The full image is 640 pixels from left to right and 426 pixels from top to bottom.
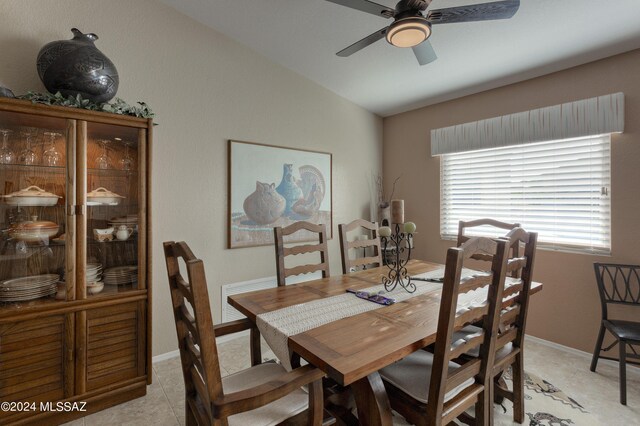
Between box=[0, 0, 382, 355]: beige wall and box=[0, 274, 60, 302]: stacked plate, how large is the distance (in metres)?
0.72

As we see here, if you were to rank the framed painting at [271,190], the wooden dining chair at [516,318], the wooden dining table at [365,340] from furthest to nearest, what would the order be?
the framed painting at [271,190] → the wooden dining chair at [516,318] → the wooden dining table at [365,340]

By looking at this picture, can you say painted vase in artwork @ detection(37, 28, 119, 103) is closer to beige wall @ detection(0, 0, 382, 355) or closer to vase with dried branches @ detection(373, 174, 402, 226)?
beige wall @ detection(0, 0, 382, 355)

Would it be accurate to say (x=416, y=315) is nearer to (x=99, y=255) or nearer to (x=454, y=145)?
(x=99, y=255)

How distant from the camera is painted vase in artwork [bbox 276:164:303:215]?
3.23 meters

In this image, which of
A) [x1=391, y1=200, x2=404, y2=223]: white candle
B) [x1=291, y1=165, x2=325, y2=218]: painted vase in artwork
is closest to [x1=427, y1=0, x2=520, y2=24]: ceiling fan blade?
[x1=391, y1=200, x2=404, y2=223]: white candle

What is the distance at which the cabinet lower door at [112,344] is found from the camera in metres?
1.90

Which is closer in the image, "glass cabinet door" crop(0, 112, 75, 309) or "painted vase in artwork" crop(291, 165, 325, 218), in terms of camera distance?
"glass cabinet door" crop(0, 112, 75, 309)

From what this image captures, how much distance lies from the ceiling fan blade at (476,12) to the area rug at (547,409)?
234 cm

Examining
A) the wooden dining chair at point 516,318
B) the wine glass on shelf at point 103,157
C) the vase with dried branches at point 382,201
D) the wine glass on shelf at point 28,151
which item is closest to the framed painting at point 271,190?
the vase with dried branches at point 382,201

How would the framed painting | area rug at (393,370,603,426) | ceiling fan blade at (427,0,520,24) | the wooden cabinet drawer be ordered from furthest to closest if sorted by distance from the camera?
the framed painting < the wooden cabinet drawer < area rug at (393,370,603,426) < ceiling fan blade at (427,0,520,24)

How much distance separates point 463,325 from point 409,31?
1.53 metres

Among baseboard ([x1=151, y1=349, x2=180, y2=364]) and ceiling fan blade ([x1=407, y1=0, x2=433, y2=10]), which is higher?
ceiling fan blade ([x1=407, y1=0, x2=433, y2=10])

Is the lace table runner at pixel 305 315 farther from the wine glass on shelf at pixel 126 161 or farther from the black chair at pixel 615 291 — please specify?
the black chair at pixel 615 291

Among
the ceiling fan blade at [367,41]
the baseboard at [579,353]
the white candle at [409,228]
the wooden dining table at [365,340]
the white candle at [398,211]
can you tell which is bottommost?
the baseboard at [579,353]
